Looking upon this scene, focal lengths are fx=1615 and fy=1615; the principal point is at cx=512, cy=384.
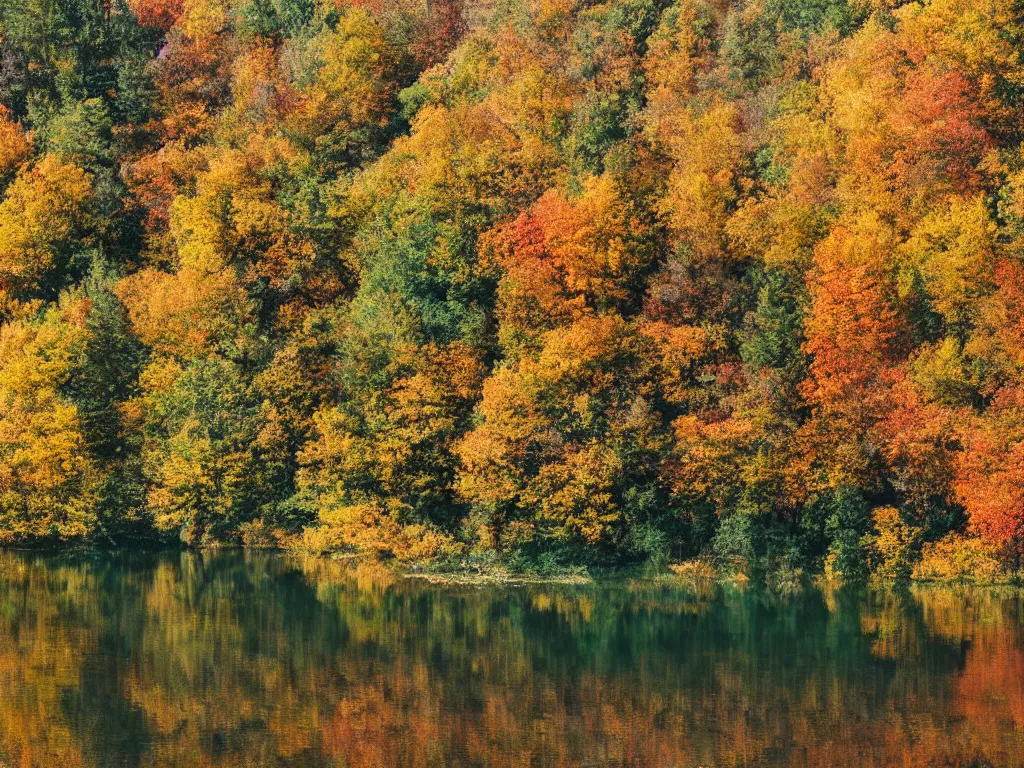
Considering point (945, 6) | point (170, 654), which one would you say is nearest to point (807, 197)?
point (945, 6)

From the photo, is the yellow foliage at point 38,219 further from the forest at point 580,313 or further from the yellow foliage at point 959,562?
the yellow foliage at point 959,562

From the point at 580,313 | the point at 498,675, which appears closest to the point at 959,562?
the point at 580,313

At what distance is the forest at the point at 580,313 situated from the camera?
236 feet

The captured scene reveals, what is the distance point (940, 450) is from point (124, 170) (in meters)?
60.4

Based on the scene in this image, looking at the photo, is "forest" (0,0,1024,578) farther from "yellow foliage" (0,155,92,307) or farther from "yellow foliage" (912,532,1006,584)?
"yellow foliage" (0,155,92,307)

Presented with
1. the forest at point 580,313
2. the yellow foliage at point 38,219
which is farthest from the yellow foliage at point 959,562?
the yellow foliage at point 38,219

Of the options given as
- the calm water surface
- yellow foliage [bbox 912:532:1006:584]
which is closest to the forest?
yellow foliage [bbox 912:532:1006:584]

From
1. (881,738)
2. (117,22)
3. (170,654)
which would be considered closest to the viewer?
(881,738)

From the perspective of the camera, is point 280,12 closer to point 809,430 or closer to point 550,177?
point 550,177

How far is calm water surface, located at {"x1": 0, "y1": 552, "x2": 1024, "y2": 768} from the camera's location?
4134cm

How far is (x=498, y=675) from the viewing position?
165ft

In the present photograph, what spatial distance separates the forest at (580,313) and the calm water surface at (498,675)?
5955mm

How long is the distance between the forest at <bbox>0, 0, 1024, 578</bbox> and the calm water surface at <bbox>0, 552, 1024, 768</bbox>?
596 centimetres

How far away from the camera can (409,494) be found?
249 feet
